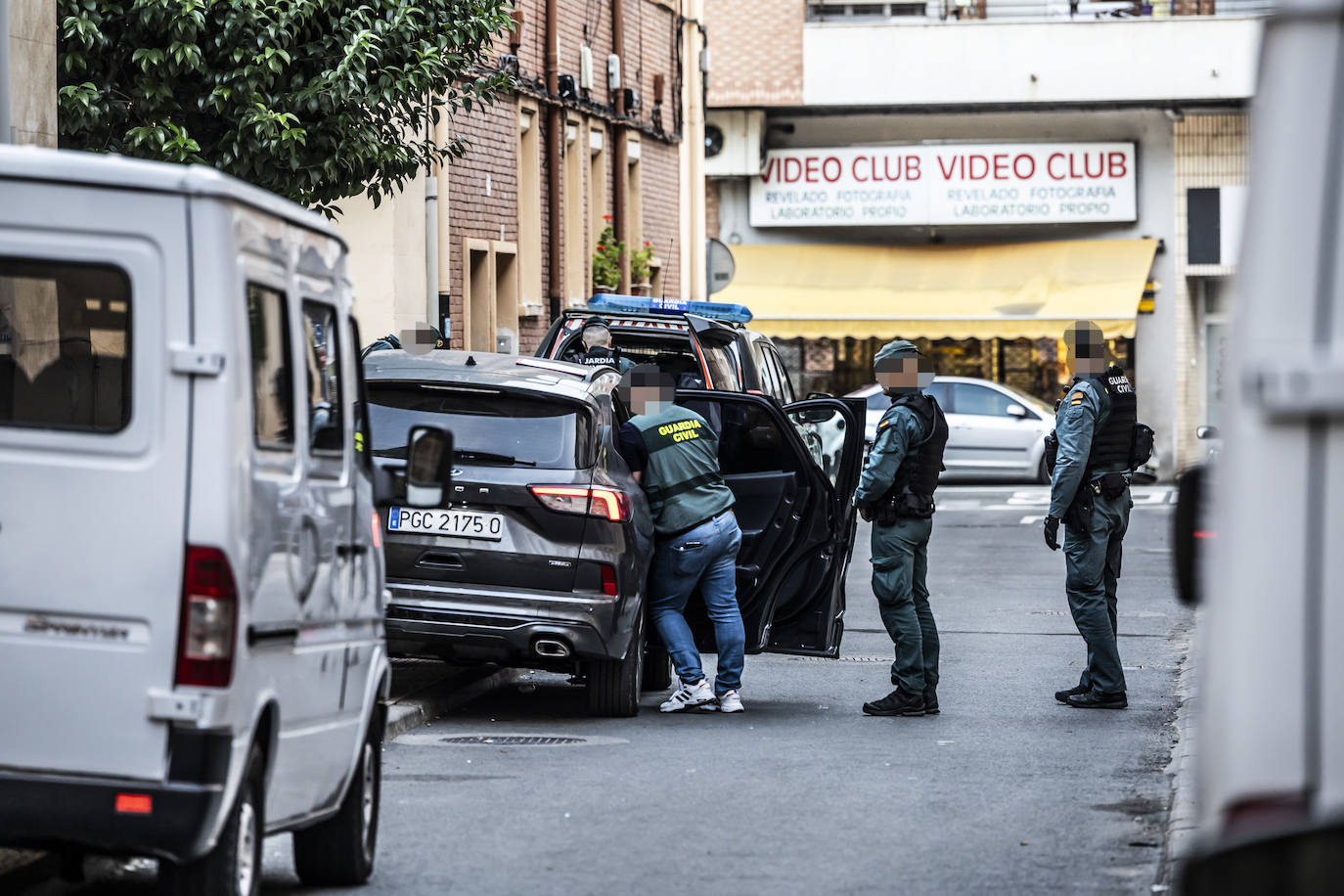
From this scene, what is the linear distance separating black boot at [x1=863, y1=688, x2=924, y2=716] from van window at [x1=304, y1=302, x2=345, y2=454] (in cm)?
546

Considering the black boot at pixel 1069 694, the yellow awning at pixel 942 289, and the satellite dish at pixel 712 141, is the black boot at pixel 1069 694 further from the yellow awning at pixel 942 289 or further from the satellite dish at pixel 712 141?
the satellite dish at pixel 712 141

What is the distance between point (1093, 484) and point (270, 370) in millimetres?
6631

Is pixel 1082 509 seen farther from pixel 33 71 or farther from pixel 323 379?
pixel 323 379

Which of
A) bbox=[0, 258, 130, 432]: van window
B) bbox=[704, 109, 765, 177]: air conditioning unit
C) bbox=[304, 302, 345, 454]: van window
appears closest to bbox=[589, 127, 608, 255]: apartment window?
bbox=[704, 109, 765, 177]: air conditioning unit

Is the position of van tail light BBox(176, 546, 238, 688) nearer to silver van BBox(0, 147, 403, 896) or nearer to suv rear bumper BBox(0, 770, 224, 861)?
silver van BBox(0, 147, 403, 896)

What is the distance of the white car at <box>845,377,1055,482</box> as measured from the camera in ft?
104

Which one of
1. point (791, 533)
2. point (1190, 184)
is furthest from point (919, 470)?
point (1190, 184)

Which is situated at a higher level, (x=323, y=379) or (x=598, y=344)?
(x=598, y=344)

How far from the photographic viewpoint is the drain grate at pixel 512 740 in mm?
10148

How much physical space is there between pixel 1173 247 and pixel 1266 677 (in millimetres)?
34991

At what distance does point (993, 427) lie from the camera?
31.7 meters

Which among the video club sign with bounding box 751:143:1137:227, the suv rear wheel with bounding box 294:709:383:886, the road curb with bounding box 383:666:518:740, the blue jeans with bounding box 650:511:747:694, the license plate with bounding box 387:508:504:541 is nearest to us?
the suv rear wheel with bounding box 294:709:383:886

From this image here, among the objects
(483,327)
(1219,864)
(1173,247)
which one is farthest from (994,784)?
(1173,247)

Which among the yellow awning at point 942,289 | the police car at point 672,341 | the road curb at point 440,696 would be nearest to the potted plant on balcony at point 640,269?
the yellow awning at point 942,289
